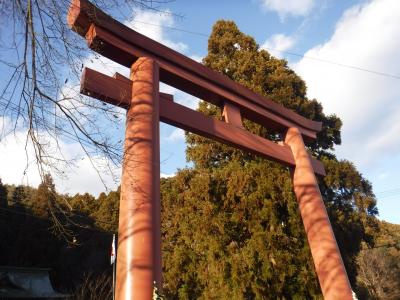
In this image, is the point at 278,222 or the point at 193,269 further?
the point at 193,269

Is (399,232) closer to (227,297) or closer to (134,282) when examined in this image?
(227,297)

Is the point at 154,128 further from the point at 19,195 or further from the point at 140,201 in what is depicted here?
the point at 19,195

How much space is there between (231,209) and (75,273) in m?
15.2

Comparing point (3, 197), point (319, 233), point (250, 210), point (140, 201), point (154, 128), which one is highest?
point (3, 197)

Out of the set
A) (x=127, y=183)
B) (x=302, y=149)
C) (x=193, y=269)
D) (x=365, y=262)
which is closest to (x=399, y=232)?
(x=365, y=262)

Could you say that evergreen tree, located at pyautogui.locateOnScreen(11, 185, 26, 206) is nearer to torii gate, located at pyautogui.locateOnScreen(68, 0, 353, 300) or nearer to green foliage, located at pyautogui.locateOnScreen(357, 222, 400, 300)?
torii gate, located at pyautogui.locateOnScreen(68, 0, 353, 300)

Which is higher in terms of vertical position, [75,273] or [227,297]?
[75,273]

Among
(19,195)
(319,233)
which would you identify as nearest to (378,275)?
(319,233)

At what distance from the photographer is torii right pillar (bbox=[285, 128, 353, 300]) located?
4466 millimetres

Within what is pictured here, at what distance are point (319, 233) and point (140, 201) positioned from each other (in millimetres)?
2813

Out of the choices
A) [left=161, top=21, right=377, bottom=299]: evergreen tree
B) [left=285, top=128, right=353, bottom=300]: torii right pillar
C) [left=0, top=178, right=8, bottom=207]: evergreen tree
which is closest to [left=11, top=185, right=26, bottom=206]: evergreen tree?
[left=0, top=178, right=8, bottom=207]: evergreen tree

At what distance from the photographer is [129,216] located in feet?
9.75

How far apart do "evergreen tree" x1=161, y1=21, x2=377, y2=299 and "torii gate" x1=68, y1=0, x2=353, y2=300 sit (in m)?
2.00

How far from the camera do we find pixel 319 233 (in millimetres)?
4781
